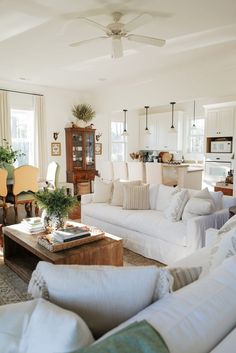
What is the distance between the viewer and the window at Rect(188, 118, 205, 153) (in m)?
8.69

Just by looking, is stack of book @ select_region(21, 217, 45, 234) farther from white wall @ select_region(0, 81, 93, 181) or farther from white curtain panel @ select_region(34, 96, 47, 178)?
white wall @ select_region(0, 81, 93, 181)

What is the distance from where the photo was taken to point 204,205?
3.16m

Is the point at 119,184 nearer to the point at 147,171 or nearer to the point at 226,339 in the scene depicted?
the point at 147,171

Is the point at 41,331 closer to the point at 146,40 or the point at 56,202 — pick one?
the point at 56,202

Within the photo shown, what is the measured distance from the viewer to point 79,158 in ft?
24.7

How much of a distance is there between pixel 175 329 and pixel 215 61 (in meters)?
4.89

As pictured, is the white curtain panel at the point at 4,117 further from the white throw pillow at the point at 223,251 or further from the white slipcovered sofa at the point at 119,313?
the white slipcovered sofa at the point at 119,313

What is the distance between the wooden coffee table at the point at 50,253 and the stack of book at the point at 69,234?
0.35 feet

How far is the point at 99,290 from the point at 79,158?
660 cm

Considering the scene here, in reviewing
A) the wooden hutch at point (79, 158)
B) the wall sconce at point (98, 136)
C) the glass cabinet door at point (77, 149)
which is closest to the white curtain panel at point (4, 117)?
the wooden hutch at point (79, 158)

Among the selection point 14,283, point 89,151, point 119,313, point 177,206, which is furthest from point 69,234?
point 89,151

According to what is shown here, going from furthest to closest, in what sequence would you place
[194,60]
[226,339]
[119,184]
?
[194,60] → [119,184] → [226,339]

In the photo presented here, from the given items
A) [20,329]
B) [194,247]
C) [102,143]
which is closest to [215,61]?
[194,247]

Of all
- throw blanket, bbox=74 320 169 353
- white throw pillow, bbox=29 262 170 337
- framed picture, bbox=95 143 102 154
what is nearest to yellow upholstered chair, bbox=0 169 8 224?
framed picture, bbox=95 143 102 154
